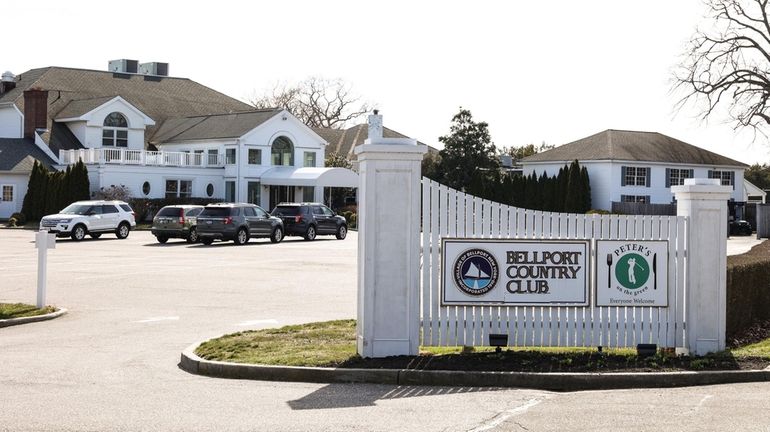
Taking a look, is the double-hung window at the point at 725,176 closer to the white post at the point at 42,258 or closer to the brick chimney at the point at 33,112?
the brick chimney at the point at 33,112

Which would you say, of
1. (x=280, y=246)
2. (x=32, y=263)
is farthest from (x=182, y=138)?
(x=32, y=263)

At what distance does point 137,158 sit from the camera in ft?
212

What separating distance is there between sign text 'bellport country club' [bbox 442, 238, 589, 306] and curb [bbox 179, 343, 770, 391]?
138 centimetres

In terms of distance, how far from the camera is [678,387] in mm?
11375

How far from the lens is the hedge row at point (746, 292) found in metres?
15.8

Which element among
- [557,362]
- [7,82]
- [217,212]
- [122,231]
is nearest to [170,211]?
[217,212]

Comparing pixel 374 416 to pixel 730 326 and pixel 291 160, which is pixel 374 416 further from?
pixel 291 160

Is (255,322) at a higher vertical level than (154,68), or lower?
lower

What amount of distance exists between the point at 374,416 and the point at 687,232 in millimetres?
5240

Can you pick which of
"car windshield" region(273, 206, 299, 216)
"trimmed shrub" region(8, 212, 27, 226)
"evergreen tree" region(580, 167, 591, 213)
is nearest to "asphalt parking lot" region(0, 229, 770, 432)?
"car windshield" region(273, 206, 299, 216)

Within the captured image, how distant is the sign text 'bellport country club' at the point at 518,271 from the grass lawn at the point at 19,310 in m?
8.29

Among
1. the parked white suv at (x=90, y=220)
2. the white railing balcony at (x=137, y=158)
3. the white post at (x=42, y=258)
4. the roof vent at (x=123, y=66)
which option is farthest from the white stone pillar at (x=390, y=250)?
the roof vent at (x=123, y=66)

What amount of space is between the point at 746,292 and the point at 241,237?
28.5 m

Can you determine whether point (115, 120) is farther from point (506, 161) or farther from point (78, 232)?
point (506, 161)
